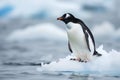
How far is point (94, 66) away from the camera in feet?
47.4

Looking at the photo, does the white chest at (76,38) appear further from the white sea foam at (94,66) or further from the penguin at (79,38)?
the white sea foam at (94,66)

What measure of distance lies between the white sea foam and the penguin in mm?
385

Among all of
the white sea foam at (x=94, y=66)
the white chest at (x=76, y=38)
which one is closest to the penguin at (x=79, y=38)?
the white chest at (x=76, y=38)

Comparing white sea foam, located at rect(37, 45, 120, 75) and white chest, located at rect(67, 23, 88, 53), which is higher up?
white chest, located at rect(67, 23, 88, 53)

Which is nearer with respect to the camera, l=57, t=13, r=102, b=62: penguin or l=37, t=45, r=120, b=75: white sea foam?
l=37, t=45, r=120, b=75: white sea foam

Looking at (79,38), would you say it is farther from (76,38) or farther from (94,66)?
(94,66)

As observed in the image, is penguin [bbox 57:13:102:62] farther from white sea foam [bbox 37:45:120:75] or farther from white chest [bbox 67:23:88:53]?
white sea foam [bbox 37:45:120:75]

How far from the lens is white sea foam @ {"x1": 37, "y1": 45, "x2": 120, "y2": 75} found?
1437cm

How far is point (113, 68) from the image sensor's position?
47.1 ft

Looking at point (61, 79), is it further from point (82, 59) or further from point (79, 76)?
point (82, 59)

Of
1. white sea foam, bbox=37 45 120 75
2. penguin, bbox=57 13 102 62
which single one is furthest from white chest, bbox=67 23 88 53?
white sea foam, bbox=37 45 120 75

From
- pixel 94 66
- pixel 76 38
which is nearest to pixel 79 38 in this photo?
pixel 76 38

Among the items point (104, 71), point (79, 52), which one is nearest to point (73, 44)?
point (79, 52)

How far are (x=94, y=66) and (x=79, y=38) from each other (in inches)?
35.2
